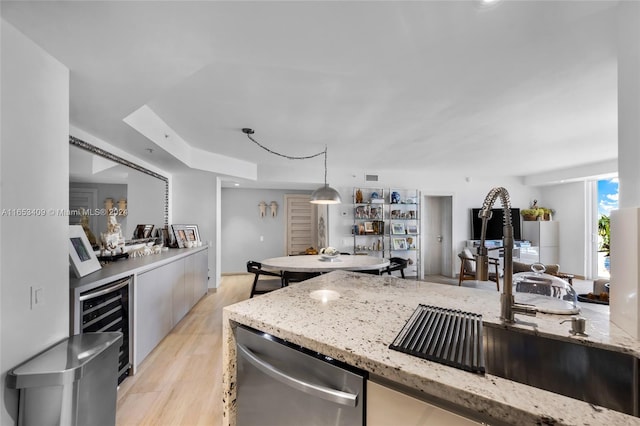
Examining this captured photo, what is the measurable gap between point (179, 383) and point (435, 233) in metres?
6.11

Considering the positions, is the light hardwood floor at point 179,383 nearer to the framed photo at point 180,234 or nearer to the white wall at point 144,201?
the framed photo at point 180,234

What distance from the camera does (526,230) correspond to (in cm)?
657

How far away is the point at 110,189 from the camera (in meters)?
2.67

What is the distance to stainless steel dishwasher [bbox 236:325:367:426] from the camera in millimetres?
830

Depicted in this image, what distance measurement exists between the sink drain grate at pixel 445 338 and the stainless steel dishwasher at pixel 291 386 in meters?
0.20

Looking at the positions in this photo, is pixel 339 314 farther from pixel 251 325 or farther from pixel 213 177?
pixel 213 177

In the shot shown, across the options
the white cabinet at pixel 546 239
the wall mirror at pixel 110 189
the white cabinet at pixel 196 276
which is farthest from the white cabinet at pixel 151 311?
the white cabinet at pixel 546 239

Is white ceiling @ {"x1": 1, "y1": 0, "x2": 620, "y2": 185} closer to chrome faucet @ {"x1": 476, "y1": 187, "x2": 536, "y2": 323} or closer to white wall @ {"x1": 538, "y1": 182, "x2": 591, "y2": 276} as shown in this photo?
chrome faucet @ {"x1": 476, "y1": 187, "x2": 536, "y2": 323}

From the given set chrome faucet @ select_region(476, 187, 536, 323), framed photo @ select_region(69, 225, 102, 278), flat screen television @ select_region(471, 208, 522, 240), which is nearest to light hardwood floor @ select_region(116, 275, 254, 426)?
framed photo @ select_region(69, 225, 102, 278)

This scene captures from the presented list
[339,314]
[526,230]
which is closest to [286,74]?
[339,314]

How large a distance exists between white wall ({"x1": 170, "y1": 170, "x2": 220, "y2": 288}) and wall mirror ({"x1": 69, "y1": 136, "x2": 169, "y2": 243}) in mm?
590

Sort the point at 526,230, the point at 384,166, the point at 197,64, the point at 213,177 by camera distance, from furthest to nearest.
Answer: the point at 526,230 < the point at 384,166 < the point at 213,177 < the point at 197,64

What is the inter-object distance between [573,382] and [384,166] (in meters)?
4.90

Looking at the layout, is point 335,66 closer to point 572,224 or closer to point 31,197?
point 31,197
